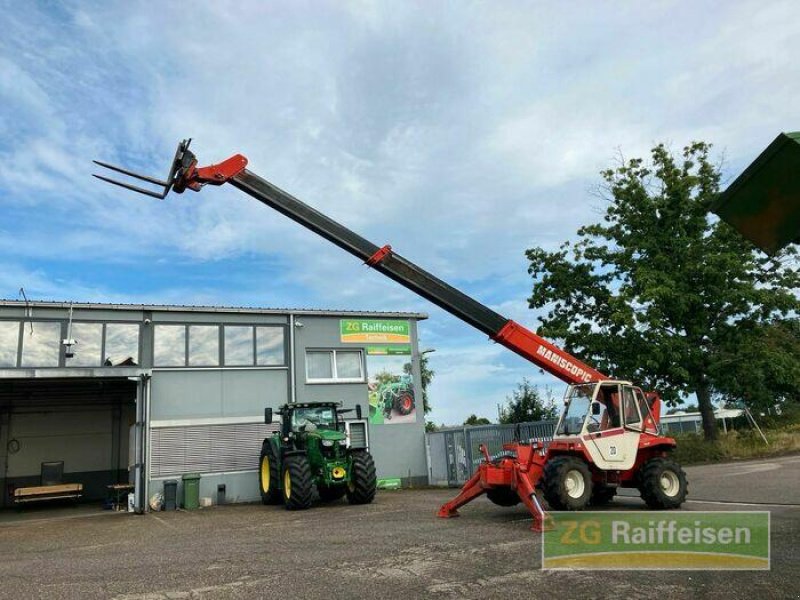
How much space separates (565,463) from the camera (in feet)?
32.8

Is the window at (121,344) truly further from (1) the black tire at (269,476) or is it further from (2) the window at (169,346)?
(1) the black tire at (269,476)

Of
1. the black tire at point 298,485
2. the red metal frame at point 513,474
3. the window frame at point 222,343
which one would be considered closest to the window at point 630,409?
the red metal frame at point 513,474

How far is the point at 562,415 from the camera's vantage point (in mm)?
11250

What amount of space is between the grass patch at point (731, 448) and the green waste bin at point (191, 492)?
1677cm

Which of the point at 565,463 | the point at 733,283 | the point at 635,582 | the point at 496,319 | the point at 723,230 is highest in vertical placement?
the point at 723,230

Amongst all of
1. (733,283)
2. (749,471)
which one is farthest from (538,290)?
(749,471)

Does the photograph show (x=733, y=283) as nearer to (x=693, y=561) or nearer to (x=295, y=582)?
(x=693, y=561)

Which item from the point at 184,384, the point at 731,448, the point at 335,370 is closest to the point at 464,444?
the point at 335,370

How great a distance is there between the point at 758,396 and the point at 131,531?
21949mm

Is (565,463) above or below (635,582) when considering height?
above

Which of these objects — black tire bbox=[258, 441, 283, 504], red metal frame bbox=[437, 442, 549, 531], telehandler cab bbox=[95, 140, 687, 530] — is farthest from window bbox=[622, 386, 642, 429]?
black tire bbox=[258, 441, 283, 504]

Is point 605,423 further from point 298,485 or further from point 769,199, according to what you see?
point 769,199

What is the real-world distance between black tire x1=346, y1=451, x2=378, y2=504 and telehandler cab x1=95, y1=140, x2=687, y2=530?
4.22 metres

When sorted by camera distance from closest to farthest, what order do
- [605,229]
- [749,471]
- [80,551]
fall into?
[80,551]
[749,471]
[605,229]
